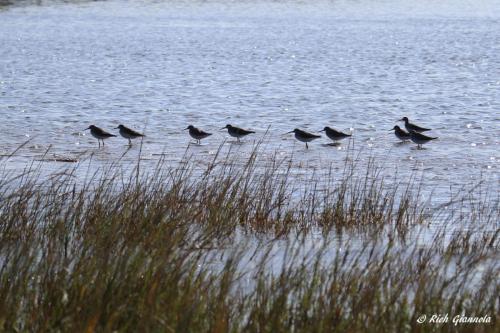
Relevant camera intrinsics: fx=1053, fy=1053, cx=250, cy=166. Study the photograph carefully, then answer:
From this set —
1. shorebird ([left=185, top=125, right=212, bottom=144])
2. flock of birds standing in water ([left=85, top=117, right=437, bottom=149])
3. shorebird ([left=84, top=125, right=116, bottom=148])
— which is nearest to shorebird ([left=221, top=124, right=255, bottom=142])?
flock of birds standing in water ([left=85, top=117, right=437, bottom=149])

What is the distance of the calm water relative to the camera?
16.7 meters

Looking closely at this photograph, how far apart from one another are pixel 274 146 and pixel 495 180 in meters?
4.42

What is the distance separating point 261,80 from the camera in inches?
1193

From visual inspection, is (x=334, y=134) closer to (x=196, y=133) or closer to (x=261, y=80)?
(x=196, y=133)

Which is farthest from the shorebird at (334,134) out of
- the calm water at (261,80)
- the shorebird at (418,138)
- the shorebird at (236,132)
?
the shorebird at (236,132)

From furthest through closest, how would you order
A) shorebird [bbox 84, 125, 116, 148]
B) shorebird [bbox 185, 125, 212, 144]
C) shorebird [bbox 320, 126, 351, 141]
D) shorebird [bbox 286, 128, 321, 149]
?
shorebird [bbox 320, 126, 351, 141] → shorebird [bbox 185, 125, 212, 144] → shorebird [bbox 84, 125, 116, 148] → shorebird [bbox 286, 128, 321, 149]

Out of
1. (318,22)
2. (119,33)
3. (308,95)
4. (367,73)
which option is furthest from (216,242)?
(318,22)

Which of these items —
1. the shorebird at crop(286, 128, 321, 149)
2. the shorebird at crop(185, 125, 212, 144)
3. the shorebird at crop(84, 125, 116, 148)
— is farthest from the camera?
the shorebird at crop(185, 125, 212, 144)

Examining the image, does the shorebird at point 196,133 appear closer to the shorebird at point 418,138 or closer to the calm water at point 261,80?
the calm water at point 261,80

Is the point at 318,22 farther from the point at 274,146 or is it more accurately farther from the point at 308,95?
the point at 274,146

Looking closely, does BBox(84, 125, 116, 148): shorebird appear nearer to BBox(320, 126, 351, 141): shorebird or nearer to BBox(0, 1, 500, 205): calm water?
BBox(0, 1, 500, 205): calm water

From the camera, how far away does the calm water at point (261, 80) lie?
1669cm

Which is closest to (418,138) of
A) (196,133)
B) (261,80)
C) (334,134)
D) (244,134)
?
(334,134)

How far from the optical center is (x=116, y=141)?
692 inches
